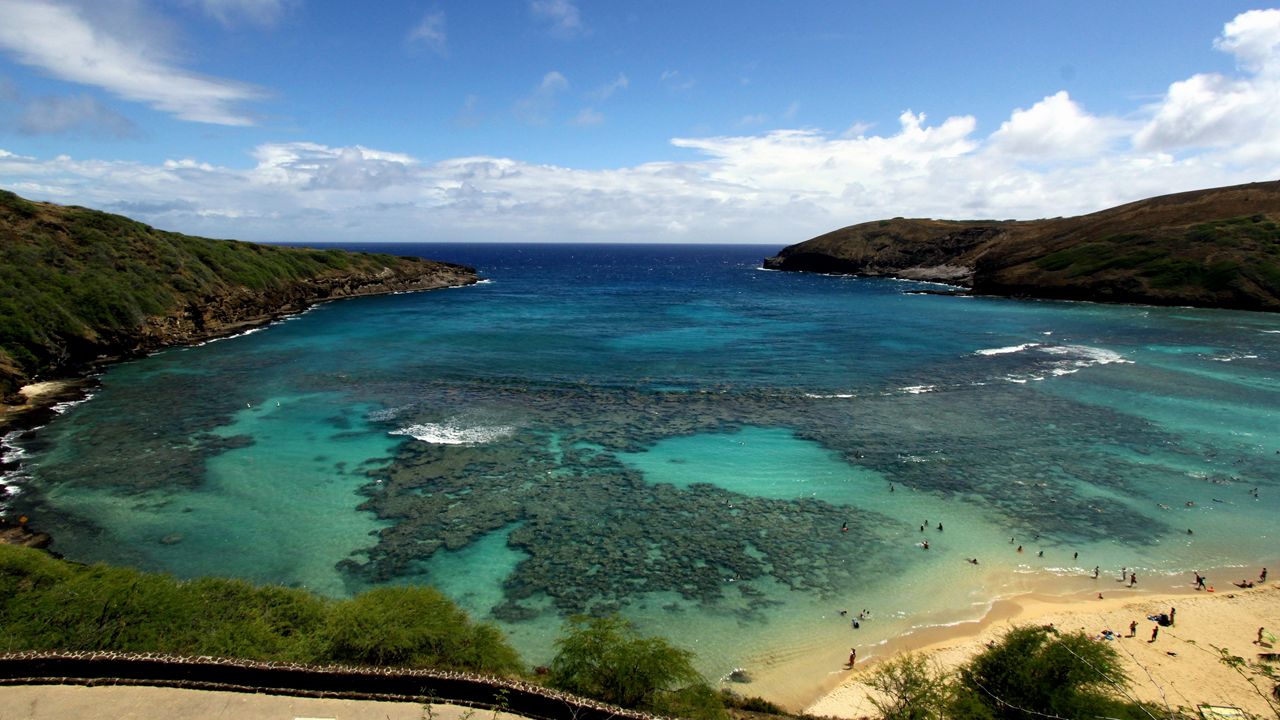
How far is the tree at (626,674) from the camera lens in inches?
781

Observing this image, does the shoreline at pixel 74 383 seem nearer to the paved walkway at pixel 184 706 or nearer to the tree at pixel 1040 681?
the paved walkway at pixel 184 706

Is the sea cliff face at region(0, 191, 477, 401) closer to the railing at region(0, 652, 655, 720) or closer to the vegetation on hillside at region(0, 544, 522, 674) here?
the vegetation on hillside at region(0, 544, 522, 674)

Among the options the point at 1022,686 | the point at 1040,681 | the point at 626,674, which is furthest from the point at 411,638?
the point at 1040,681

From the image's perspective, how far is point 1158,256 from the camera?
129 meters

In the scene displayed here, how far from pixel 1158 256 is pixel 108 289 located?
181332 mm

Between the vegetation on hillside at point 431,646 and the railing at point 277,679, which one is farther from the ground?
the railing at point 277,679

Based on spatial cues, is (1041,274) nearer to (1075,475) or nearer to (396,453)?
(1075,475)

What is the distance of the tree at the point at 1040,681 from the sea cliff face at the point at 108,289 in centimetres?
7187

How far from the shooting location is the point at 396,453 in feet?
147

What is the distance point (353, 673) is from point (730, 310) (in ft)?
366

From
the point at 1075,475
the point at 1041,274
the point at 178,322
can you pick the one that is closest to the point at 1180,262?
the point at 1041,274

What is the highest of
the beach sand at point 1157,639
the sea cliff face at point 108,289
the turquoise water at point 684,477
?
the sea cliff face at point 108,289

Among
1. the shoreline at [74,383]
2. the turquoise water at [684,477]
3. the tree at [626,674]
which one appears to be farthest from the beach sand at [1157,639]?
the shoreline at [74,383]

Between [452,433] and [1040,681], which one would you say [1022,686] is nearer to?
[1040,681]
